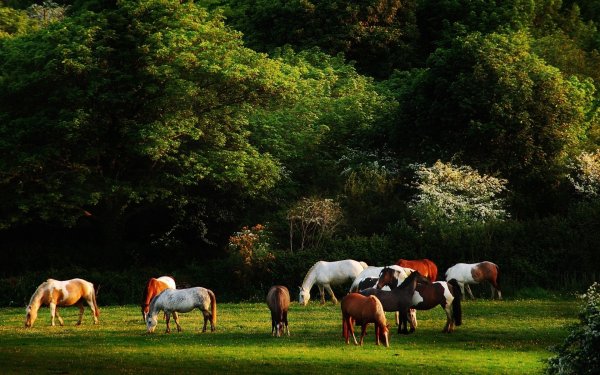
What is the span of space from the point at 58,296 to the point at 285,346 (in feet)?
32.9

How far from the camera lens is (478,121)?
55.1 metres

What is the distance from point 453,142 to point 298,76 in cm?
989

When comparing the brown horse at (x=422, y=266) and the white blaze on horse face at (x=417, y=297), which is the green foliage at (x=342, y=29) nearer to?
the brown horse at (x=422, y=266)

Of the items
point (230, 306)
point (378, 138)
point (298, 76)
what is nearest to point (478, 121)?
point (378, 138)

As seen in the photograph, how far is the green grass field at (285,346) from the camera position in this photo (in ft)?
83.1

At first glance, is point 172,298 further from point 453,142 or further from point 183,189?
point 453,142

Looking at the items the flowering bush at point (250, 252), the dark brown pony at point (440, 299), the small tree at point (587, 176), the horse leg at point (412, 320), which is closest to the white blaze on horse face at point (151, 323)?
the dark brown pony at point (440, 299)

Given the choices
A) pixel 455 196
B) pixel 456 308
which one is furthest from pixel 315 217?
pixel 456 308

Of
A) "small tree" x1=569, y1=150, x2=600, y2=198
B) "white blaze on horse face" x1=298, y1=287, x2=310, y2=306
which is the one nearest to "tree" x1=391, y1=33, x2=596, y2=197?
"small tree" x1=569, y1=150, x2=600, y2=198

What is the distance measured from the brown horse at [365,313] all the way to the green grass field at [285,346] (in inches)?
15.9

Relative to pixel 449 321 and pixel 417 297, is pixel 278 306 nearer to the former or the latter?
pixel 417 297

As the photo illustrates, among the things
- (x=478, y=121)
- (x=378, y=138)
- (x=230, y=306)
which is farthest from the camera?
(x=378, y=138)

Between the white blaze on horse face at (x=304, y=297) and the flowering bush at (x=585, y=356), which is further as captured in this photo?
the white blaze on horse face at (x=304, y=297)

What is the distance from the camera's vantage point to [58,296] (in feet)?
117
